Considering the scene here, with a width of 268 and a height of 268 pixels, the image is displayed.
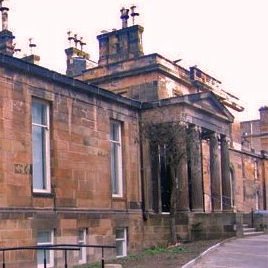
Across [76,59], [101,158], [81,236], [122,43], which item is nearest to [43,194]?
[81,236]

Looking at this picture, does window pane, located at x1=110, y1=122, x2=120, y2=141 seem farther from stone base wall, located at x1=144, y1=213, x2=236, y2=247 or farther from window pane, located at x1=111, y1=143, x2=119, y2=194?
stone base wall, located at x1=144, y1=213, x2=236, y2=247

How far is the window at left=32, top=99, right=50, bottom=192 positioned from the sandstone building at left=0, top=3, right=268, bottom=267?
31mm

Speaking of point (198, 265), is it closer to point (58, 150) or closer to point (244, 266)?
point (244, 266)

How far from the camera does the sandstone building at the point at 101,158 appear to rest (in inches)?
656

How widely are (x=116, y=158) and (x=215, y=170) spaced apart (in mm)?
5839

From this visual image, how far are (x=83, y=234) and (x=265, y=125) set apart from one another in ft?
114

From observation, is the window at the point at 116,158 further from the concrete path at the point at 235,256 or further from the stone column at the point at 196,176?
the concrete path at the point at 235,256

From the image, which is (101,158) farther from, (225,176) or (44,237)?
(225,176)

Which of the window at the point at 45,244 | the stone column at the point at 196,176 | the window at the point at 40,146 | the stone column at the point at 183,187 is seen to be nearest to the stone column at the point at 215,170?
the stone column at the point at 196,176

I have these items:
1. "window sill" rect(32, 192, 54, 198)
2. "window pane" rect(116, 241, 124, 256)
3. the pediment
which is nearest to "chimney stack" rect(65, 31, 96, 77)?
the pediment

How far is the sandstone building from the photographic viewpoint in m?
16.7

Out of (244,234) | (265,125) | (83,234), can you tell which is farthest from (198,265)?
(265,125)

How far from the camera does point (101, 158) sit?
2059cm

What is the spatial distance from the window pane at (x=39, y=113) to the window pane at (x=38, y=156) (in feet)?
0.71
